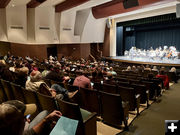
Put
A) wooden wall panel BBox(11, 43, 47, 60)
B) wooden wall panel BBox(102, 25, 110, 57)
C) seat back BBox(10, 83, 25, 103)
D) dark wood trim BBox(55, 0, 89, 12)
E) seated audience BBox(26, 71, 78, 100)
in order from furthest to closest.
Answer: wooden wall panel BBox(102, 25, 110, 57) → wooden wall panel BBox(11, 43, 47, 60) → dark wood trim BBox(55, 0, 89, 12) → seat back BBox(10, 83, 25, 103) → seated audience BBox(26, 71, 78, 100)

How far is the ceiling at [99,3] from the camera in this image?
26.2ft

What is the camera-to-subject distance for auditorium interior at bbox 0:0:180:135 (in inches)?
95.0

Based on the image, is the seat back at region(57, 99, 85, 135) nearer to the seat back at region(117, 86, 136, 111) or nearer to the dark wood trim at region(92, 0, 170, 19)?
the seat back at region(117, 86, 136, 111)

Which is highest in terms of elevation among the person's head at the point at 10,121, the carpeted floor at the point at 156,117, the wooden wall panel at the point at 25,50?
the wooden wall panel at the point at 25,50

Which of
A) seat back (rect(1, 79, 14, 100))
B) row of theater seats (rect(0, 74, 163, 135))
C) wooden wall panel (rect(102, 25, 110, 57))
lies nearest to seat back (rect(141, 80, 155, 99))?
row of theater seats (rect(0, 74, 163, 135))

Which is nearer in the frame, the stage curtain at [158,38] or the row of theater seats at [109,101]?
the row of theater seats at [109,101]

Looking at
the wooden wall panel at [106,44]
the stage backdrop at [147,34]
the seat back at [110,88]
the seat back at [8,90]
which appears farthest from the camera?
the wooden wall panel at [106,44]

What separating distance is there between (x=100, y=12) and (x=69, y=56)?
5.20 m

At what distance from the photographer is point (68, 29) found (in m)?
12.1

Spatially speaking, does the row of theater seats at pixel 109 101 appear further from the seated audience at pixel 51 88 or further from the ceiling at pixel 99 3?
the ceiling at pixel 99 3

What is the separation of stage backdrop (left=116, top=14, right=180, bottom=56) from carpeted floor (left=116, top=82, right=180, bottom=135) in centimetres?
1000

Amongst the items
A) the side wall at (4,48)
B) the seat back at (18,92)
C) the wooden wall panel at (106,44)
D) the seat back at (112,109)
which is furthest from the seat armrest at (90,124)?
the wooden wall panel at (106,44)

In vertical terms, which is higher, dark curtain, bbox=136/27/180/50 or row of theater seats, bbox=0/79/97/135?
dark curtain, bbox=136/27/180/50

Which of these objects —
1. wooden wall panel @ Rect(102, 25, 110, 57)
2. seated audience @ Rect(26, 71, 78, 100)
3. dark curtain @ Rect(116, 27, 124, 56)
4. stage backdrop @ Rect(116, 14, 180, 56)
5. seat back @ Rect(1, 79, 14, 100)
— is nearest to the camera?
seated audience @ Rect(26, 71, 78, 100)
